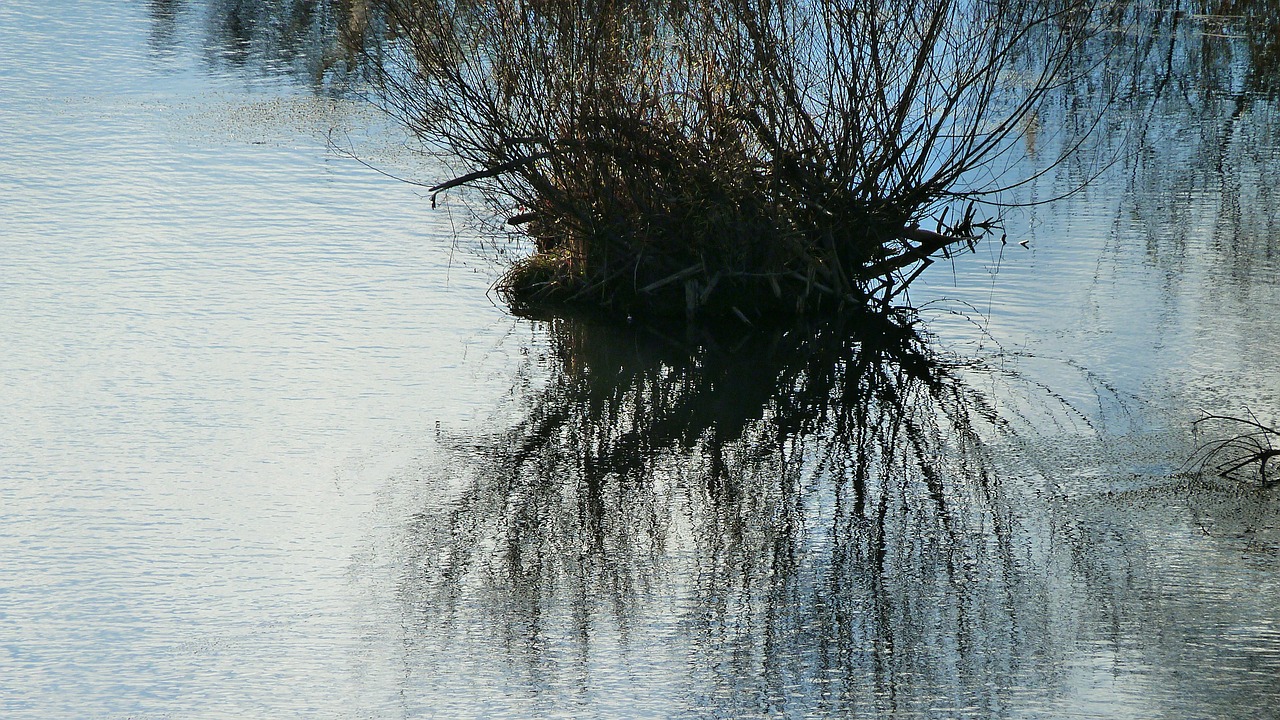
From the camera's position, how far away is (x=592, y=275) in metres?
8.70

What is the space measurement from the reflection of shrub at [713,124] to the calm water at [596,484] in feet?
1.99

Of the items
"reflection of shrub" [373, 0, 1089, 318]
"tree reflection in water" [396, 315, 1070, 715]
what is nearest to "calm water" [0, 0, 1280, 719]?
"tree reflection in water" [396, 315, 1070, 715]

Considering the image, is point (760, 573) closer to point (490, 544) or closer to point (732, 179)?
point (490, 544)

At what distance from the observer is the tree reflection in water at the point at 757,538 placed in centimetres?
442

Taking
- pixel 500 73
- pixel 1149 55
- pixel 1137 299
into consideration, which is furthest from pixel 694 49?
pixel 1149 55

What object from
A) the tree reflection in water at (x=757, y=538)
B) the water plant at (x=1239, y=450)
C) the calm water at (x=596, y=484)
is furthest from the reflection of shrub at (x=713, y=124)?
the water plant at (x=1239, y=450)

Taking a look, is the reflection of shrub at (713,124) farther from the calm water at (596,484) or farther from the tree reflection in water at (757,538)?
the tree reflection in water at (757,538)

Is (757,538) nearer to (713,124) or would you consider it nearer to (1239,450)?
(1239,450)

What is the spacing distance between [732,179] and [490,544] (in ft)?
11.5

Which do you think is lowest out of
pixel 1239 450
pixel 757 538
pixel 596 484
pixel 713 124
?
pixel 757 538

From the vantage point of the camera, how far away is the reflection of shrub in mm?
8062

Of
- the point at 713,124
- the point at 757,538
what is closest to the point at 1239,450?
the point at 757,538

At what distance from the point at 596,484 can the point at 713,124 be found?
9.55 ft

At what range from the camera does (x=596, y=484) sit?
19.4 ft
